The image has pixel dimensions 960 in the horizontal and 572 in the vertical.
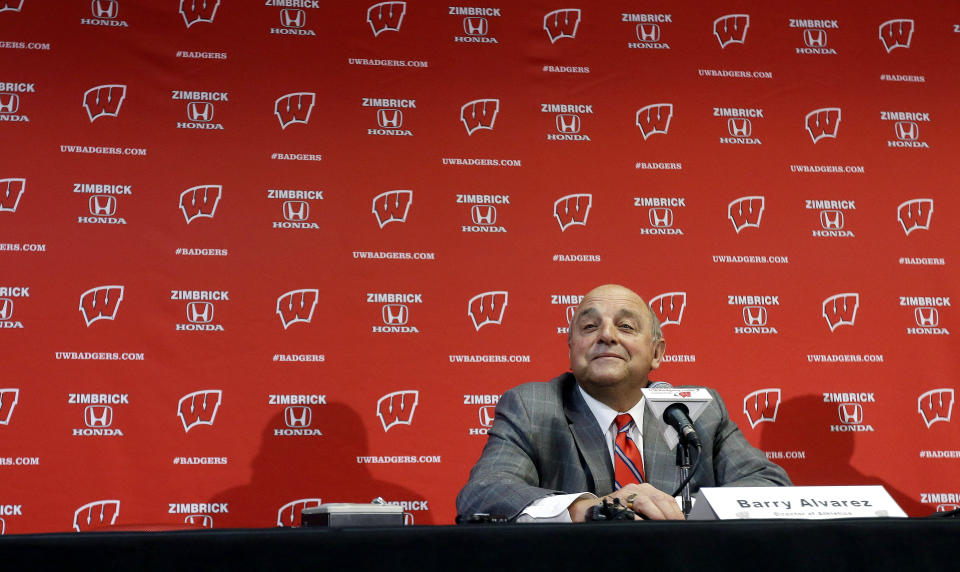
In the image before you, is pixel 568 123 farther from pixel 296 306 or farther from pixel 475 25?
pixel 296 306

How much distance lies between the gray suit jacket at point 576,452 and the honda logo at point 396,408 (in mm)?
688

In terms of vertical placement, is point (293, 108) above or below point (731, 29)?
below

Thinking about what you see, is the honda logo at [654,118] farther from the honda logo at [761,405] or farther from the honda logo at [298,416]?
the honda logo at [298,416]

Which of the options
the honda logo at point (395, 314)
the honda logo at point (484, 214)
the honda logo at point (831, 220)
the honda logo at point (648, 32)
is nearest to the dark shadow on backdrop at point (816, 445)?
the honda logo at point (831, 220)

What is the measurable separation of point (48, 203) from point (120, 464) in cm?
101

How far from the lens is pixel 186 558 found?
950 mm

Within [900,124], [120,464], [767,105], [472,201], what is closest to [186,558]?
[120,464]

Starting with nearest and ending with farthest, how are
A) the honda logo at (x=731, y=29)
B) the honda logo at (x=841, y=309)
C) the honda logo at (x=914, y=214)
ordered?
1. the honda logo at (x=841, y=309)
2. the honda logo at (x=914, y=214)
3. the honda logo at (x=731, y=29)

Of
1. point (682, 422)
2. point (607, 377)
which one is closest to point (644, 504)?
point (682, 422)

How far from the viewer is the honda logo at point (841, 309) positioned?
3279 millimetres

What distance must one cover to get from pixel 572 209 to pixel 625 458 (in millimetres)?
1231

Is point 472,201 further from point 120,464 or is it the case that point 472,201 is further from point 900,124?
point 900,124

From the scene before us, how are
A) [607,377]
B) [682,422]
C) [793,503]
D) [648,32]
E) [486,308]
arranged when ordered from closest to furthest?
[793,503]
[682,422]
[607,377]
[486,308]
[648,32]

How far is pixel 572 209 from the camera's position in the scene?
10.8 feet
